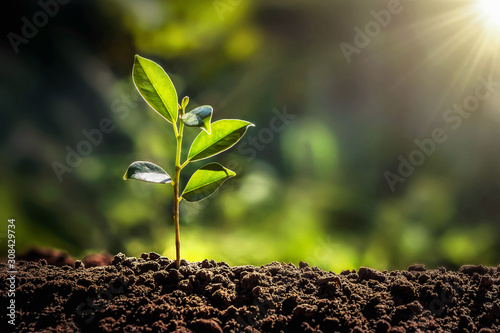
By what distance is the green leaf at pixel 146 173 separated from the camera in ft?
3.33

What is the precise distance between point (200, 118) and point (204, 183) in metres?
0.27

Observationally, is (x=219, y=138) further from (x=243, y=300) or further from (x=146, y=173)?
(x=243, y=300)

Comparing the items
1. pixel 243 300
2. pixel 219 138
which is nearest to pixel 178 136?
pixel 219 138

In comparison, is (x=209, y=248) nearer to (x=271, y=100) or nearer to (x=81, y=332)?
(x=271, y=100)

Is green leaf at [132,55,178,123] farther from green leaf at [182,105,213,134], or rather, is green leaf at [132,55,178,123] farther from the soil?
the soil

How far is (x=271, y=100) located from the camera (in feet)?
6.88

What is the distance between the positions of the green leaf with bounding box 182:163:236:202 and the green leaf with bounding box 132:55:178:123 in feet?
0.64

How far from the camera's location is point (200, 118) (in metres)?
0.99

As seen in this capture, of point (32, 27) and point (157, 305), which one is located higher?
point (32, 27)

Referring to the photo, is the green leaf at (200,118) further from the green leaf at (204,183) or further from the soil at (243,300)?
the soil at (243,300)

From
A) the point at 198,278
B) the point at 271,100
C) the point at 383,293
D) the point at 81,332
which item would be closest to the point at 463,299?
the point at 383,293

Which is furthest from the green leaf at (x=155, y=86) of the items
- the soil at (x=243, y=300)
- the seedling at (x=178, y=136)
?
the soil at (x=243, y=300)

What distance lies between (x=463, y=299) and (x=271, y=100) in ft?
4.36

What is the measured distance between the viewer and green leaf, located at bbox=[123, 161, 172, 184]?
1016 millimetres
